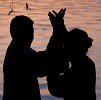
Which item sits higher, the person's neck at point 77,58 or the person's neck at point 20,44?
the person's neck at point 20,44

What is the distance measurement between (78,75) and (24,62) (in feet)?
1.81

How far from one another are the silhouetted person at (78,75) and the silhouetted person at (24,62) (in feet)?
0.56

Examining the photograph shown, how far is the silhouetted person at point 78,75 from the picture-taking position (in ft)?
14.6

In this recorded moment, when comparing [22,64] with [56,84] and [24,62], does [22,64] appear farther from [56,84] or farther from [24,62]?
[56,84]

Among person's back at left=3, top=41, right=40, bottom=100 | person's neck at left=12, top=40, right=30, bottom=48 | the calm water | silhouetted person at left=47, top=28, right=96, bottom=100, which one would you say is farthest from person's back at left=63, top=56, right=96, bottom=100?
the calm water

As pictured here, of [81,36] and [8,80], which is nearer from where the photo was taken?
[81,36]

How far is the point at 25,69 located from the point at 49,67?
0.26 metres

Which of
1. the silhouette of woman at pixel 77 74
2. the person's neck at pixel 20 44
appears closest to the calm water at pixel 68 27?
the person's neck at pixel 20 44

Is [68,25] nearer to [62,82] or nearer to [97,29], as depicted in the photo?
[97,29]

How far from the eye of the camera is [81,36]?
4.48 meters

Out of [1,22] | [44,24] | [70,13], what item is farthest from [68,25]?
[70,13]

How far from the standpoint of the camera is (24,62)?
4.70 meters

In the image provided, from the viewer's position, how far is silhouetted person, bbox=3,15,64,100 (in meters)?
4.63

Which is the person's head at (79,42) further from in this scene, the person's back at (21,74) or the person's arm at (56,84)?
the person's back at (21,74)
